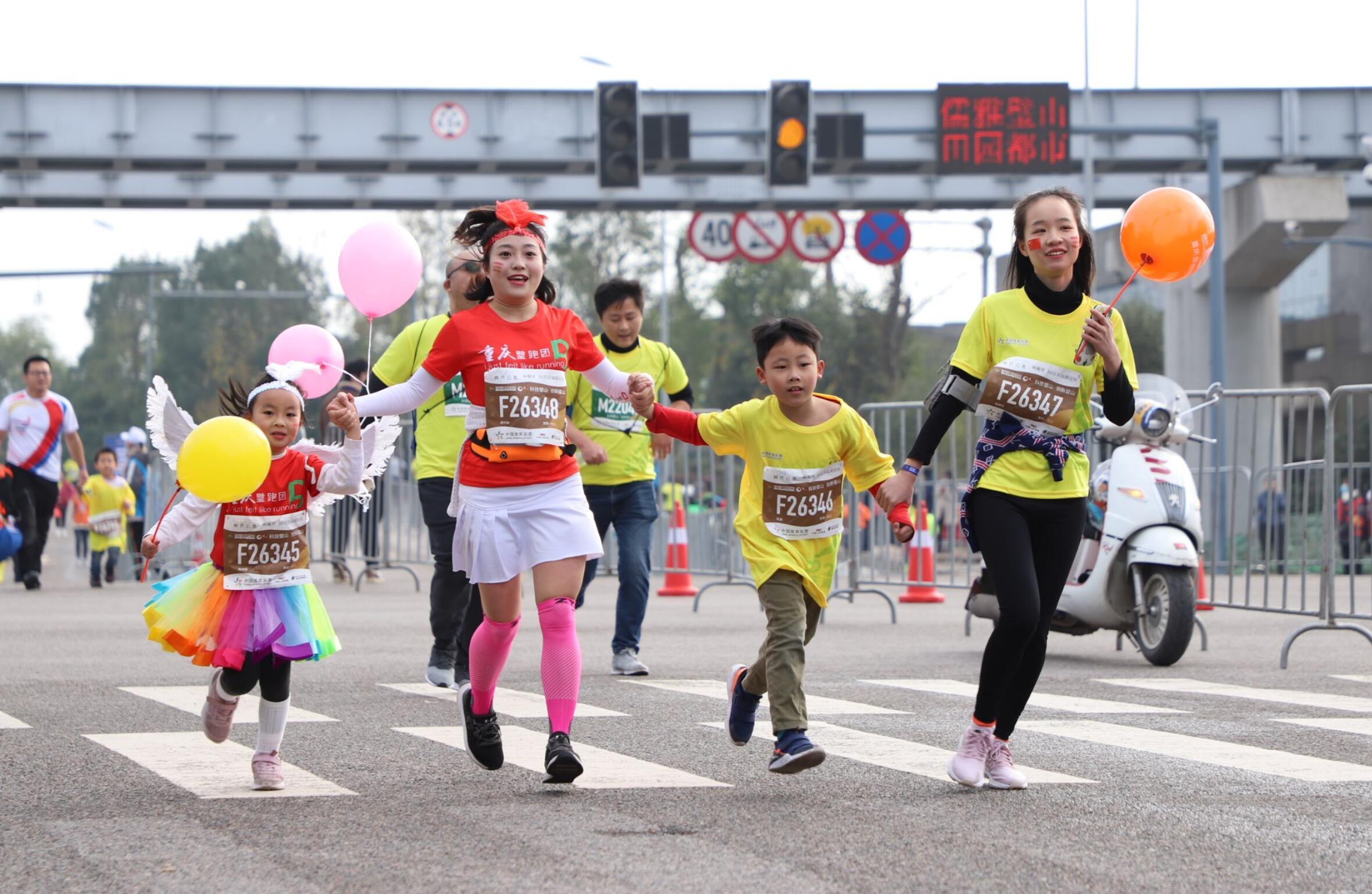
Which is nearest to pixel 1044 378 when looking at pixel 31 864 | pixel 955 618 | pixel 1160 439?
pixel 31 864

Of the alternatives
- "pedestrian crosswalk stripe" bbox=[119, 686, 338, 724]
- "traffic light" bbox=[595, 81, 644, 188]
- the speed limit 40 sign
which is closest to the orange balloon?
"pedestrian crosswalk stripe" bbox=[119, 686, 338, 724]

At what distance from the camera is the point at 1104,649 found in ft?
39.4

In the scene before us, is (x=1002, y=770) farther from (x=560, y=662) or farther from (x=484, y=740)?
(x=484, y=740)

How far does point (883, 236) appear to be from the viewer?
28.4 metres

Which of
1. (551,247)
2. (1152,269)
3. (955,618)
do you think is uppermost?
(551,247)

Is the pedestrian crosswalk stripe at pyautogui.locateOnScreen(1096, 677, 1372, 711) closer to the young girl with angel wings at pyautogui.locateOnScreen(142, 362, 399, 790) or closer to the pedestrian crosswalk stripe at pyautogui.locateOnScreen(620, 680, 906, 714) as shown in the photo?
the pedestrian crosswalk stripe at pyautogui.locateOnScreen(620, 680, 906, 714)

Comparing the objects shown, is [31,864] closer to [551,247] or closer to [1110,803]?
[1110,803]

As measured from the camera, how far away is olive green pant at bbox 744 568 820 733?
5.91 m

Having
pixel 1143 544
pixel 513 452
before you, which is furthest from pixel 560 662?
pixel 1143 544

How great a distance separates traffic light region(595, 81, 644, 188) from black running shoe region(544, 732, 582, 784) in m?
19.7

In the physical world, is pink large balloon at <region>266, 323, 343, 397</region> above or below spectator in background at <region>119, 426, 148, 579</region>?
above

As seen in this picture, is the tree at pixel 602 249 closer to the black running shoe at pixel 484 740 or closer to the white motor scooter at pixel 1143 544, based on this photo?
the white motor scooter at pixel 1143 544

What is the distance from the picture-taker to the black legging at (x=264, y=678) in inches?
237

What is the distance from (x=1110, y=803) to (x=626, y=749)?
1868 millimetres
